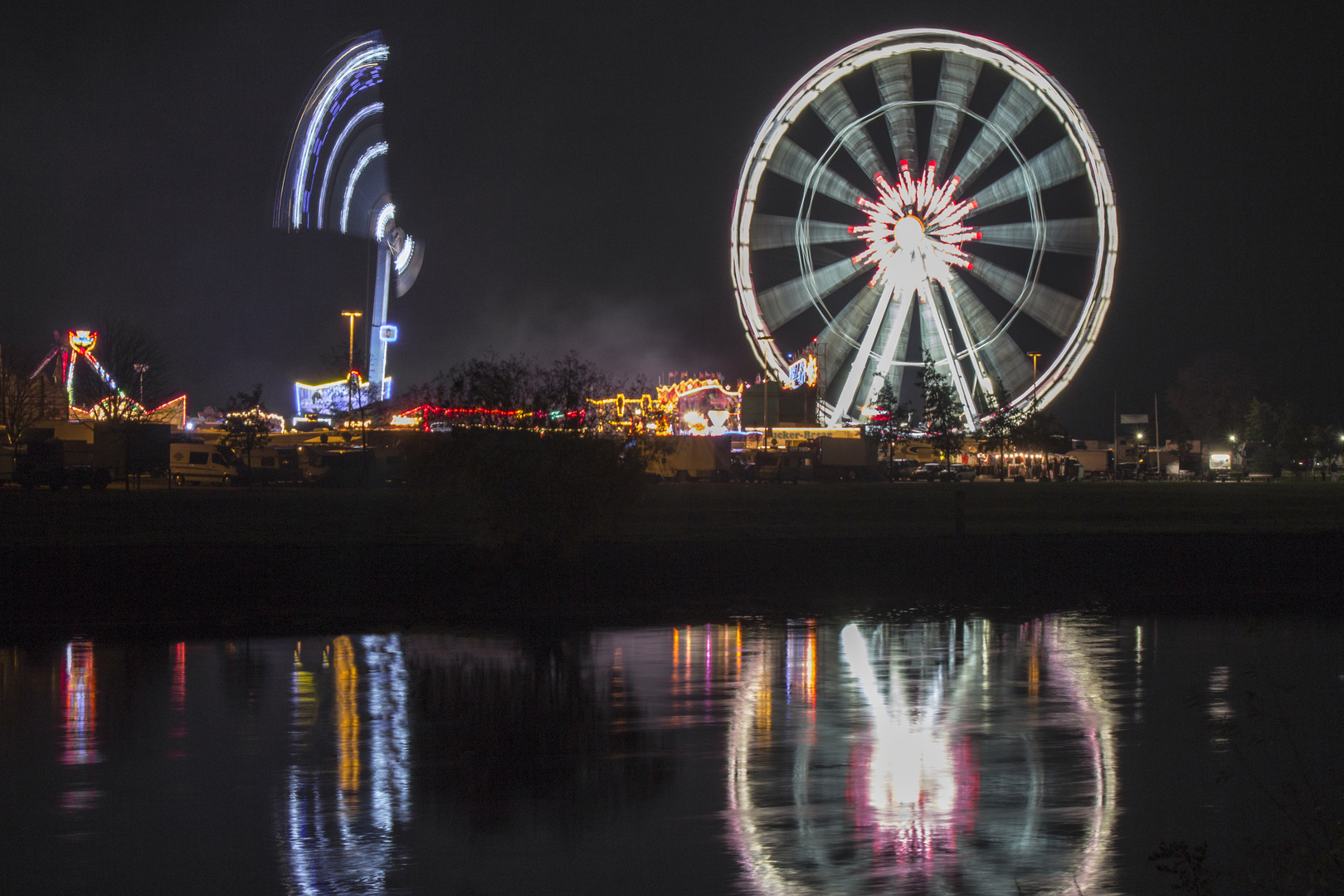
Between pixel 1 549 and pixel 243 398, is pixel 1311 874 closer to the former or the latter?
pixel 1 549

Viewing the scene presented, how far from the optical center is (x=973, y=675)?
33.6 feet

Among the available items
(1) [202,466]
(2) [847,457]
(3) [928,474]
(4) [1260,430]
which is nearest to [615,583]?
(1) [202,466]

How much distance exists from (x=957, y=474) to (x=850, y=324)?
37077 millimetres

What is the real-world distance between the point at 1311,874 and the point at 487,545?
46.5 ft

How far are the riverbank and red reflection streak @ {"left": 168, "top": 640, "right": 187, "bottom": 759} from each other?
5.62 feet

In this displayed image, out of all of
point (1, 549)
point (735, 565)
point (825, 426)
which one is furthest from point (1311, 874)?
point (825, 426)

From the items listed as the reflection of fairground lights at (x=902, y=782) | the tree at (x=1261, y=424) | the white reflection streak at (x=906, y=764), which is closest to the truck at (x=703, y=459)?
the white reflection streak at (x=906, y=764)

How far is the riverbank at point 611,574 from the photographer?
14.5m

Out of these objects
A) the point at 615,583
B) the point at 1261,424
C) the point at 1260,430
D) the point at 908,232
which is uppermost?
the point at 908,232

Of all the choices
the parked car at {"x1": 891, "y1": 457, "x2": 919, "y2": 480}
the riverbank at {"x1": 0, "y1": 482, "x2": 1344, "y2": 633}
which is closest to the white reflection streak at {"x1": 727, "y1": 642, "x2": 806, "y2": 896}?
the riverbank at {"x1": 0, "y1": 482, "x2": 1344, "y2": 633}

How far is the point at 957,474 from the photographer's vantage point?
84.9 metres

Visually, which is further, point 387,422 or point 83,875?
point 387,422

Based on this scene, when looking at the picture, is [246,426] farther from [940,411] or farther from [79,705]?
[79,705]

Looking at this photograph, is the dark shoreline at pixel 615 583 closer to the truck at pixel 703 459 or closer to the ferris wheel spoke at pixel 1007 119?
the ferris wheel spoke at pixel 1007 119
